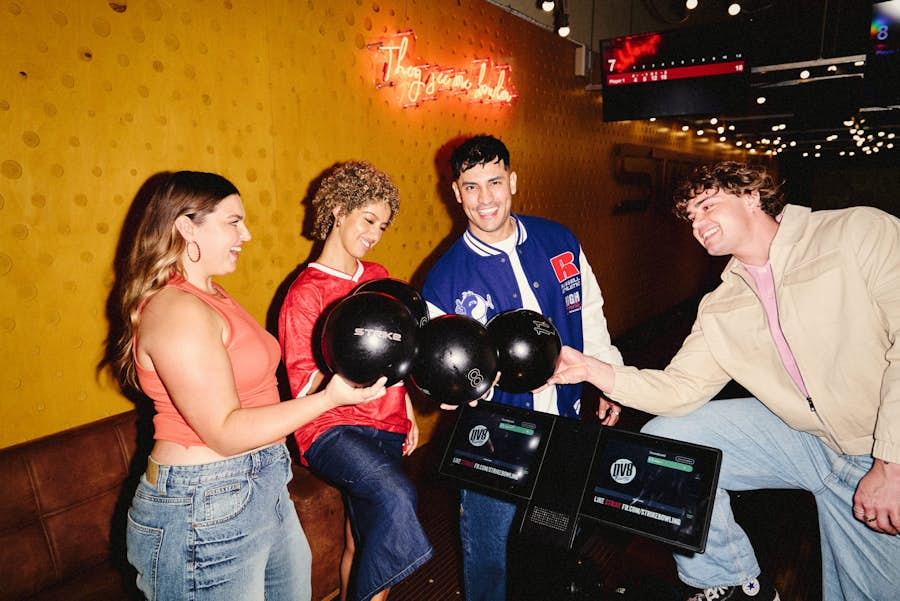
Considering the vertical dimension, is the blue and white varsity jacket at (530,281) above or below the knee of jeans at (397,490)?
above

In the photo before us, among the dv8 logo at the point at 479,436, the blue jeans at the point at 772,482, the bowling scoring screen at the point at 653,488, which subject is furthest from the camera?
the blue jeans at the point at 772,482

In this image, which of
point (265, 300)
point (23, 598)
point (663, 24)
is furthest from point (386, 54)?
point (663, 24)

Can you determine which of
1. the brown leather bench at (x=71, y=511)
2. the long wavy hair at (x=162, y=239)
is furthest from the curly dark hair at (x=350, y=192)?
the brown leather bench at (x=71, y=511)

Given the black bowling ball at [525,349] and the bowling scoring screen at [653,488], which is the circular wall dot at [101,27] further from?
the bowling scoring screen at [653,488]

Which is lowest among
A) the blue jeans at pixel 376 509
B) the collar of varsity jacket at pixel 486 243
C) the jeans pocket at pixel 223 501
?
the blue jeans at pixel 376 509

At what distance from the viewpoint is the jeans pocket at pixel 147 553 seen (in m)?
1.44

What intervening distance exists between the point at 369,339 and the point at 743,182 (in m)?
1.69

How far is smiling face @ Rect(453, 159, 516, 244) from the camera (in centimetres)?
221

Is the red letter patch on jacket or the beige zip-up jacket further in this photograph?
the red letter patch on jacket

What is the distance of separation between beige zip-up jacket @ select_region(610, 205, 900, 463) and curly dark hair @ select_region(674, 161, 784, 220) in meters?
0.09

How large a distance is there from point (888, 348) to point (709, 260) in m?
12.2

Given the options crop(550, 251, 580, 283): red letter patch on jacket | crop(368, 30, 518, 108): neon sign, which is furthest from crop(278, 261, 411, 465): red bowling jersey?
crop(368, 30, 518, 108): neon sign

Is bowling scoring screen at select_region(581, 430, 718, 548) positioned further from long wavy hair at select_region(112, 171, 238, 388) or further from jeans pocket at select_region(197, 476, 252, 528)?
long wavy hair at select_region(112, 171, 238, 388)

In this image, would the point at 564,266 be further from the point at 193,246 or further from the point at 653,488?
the point at 193,246
